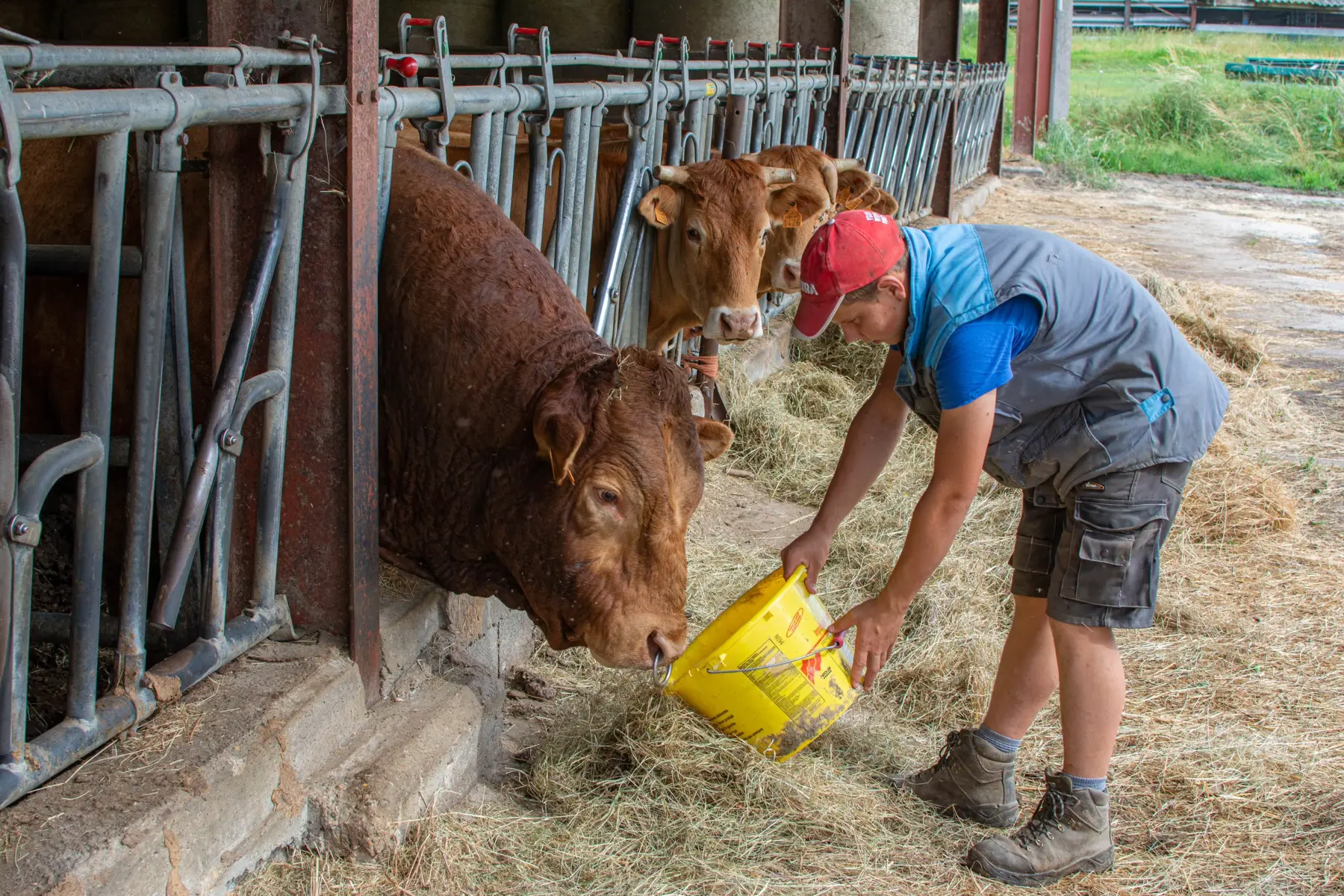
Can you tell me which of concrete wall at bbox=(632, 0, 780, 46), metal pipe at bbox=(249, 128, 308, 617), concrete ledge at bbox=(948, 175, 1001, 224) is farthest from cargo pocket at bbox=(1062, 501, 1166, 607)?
concrete ledge at bbox=(948, 175, 1001, 224)

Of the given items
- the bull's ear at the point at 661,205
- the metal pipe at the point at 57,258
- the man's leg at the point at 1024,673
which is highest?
the bull's ear at the point at 661,205

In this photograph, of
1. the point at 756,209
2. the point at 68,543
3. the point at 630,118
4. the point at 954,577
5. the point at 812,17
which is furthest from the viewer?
the point at 812,17

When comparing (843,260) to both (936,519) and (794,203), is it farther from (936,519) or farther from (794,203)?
(794,203)

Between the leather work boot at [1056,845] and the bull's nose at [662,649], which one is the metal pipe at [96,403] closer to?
the bull's nose at [662,649]

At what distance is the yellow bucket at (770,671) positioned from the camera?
3.06 meters

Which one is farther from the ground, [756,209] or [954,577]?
[756,209]

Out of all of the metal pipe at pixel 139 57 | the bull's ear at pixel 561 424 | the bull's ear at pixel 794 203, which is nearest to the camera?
the metal pipe at pixel 139 57

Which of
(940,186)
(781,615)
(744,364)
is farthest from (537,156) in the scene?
(940,186)

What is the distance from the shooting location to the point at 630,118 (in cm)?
527

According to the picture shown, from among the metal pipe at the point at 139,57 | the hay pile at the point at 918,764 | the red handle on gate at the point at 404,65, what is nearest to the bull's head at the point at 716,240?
the hay pile at the point at 918,764

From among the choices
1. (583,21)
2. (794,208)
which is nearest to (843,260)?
(794,208)

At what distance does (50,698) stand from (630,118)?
3.25 m

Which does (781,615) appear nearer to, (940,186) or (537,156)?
(537,156)

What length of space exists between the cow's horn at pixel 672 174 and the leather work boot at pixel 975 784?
3.05m
